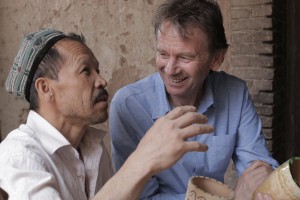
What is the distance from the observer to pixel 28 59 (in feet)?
5.50

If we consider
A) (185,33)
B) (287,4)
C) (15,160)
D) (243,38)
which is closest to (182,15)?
(185,33)

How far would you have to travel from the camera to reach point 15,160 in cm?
141

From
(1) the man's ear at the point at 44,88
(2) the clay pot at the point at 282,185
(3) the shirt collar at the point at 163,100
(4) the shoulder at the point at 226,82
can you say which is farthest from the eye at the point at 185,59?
(2) the clay pot at the point at 282,185

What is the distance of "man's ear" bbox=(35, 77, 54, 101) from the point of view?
169 centimetres

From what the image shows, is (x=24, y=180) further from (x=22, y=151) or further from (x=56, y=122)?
(x=56, y=122)

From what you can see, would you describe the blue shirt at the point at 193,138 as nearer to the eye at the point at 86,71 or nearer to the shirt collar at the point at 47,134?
the eye at the point at 86,71

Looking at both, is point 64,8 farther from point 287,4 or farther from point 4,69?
point 287,4

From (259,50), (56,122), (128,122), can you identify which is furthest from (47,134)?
(259,50)

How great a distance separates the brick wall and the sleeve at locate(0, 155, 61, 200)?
2.16 metres

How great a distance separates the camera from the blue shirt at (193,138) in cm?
206

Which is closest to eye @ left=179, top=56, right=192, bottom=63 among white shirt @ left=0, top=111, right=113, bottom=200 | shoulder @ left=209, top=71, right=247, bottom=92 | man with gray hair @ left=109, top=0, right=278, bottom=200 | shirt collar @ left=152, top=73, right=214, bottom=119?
man with gray hair @ left=109, top=0, right=278, bottom=200

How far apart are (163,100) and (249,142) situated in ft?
1.63

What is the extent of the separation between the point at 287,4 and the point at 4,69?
3.02 m

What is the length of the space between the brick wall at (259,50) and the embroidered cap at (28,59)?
1.84 meters
